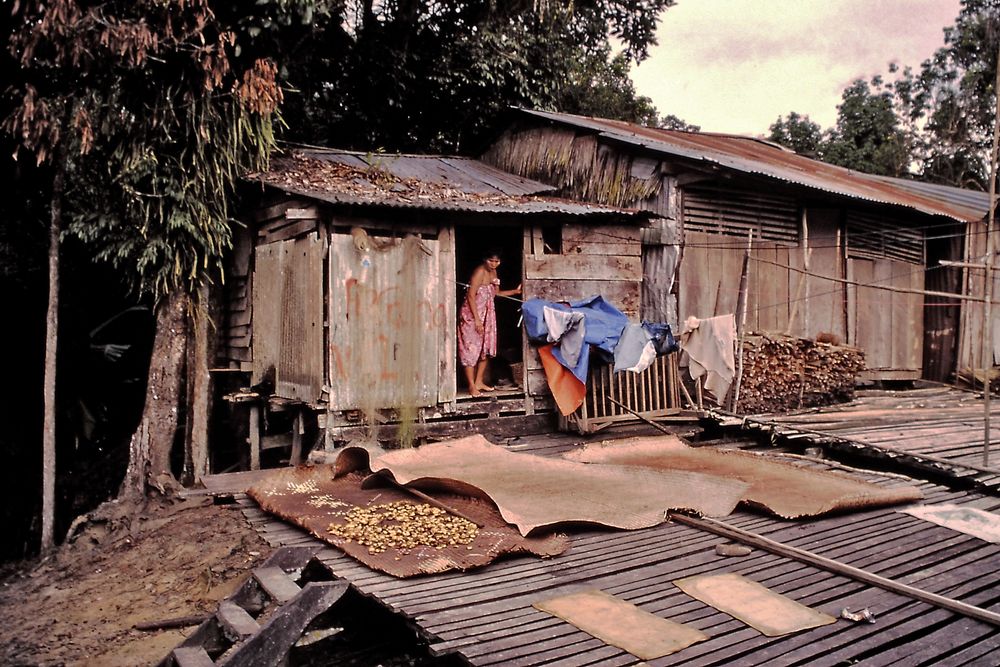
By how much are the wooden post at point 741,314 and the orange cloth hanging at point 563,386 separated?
6.62 ft

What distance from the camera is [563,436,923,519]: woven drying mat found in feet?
20.9

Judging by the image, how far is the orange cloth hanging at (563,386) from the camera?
30.1 ft

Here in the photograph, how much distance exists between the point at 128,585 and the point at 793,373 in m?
8.10

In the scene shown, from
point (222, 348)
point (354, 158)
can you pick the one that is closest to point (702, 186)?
point (354, 158)

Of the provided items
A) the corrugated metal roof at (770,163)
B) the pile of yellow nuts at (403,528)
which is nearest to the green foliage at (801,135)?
the corrugated metal roof at (770,163)

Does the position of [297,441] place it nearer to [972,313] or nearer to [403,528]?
[403,528]

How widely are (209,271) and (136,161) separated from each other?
1816 millimetres

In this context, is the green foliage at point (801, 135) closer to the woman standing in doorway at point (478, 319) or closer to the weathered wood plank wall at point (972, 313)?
the weathered wood plank wall at point (972, 313)

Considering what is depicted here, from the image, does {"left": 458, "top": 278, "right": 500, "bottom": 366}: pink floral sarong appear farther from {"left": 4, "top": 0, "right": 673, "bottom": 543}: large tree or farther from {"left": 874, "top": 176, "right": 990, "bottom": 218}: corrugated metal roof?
{"left": 874, "top": 176, "right": 990, "bottom": 218}: corrugated metal roof

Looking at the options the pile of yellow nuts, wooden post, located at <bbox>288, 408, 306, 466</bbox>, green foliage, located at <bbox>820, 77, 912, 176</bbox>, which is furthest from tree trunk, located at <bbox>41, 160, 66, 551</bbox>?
green foliage, located at <bbox>820, 77, 912, 176</bbox>

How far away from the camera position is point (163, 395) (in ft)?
32.1

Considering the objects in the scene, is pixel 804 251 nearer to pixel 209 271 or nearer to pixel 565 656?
pixel 209 271

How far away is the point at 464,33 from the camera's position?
14.3 m

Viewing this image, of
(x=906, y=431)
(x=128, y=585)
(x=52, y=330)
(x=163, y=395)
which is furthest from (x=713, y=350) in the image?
(x=52, y=330)
